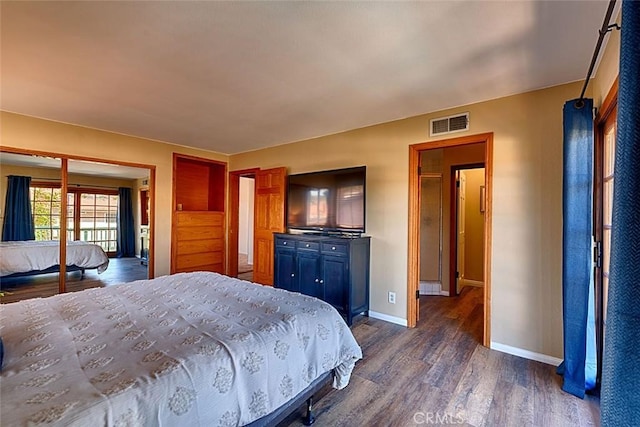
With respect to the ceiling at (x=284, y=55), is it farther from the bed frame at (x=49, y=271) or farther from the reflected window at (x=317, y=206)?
the bed frame at (x=49, y=271)

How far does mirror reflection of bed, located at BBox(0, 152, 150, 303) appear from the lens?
356 centimetres

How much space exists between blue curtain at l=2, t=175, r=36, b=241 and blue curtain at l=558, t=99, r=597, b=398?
5.63 metres

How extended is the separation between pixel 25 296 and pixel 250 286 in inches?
129

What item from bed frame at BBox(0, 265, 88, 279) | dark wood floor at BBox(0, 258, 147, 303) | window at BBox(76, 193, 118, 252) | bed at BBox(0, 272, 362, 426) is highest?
window at BBox(76, 193, 118, 252)

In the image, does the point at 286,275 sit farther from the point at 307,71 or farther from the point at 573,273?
the point at 573,273

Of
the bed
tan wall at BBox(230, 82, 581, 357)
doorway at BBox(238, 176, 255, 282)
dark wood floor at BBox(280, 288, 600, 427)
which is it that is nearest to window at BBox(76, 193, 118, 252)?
the bed

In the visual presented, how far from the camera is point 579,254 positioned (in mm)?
2057

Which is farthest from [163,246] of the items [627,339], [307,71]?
[627,339]

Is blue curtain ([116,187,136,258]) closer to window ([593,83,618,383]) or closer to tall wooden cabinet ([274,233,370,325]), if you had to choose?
tall wooden cabinet ([274,233,370,325])

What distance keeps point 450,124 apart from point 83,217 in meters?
4.91

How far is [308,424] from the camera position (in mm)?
1780

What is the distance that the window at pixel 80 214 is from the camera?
12.1ft

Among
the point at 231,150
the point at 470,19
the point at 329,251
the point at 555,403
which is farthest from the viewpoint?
the point at 231,150

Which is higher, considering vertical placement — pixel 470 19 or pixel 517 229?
pixel 470 19
